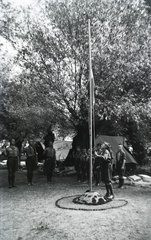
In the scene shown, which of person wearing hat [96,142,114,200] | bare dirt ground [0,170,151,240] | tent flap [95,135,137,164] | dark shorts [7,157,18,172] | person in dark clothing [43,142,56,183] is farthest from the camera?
tent flap [95,135,137,164]

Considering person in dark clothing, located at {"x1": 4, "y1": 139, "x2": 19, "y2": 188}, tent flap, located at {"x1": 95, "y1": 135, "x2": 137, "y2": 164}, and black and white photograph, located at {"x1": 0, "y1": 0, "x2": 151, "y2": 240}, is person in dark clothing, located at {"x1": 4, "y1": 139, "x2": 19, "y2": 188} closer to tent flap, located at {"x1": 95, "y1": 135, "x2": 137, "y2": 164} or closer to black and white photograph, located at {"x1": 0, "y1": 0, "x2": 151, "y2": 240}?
black and white photograph, located at {"x1": 0, "y1": 0, "x2": 151, "y2": 240}

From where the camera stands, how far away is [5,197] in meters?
10.4

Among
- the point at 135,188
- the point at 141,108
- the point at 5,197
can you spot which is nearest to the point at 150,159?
the point at 141,108

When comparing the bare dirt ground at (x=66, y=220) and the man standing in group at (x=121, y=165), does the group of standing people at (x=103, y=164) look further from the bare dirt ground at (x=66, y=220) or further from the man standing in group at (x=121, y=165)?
the bare dirt ground at (x=66, y=220)

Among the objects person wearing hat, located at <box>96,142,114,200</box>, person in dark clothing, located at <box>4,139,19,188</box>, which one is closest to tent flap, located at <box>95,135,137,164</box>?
person in dark clothing, located at <box>4,139,19,188</box>

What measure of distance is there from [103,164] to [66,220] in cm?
301

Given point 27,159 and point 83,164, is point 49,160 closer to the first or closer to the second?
point 27,159

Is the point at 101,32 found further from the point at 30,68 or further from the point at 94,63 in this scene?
the point at 30,68

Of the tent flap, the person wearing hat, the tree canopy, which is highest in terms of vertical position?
the tree canopy

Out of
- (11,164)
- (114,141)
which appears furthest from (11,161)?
(114,141)

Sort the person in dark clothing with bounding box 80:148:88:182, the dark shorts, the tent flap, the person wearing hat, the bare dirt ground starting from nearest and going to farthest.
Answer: the bare dirt ground → the person wearing hat → the dark shorts → the person in dark clothing with bounding box 80:148:88:182 → the tent flap

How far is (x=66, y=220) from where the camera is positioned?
23.9 feet

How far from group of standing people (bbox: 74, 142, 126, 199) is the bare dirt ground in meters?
1.00

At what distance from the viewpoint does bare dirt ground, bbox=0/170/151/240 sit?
6133mm
